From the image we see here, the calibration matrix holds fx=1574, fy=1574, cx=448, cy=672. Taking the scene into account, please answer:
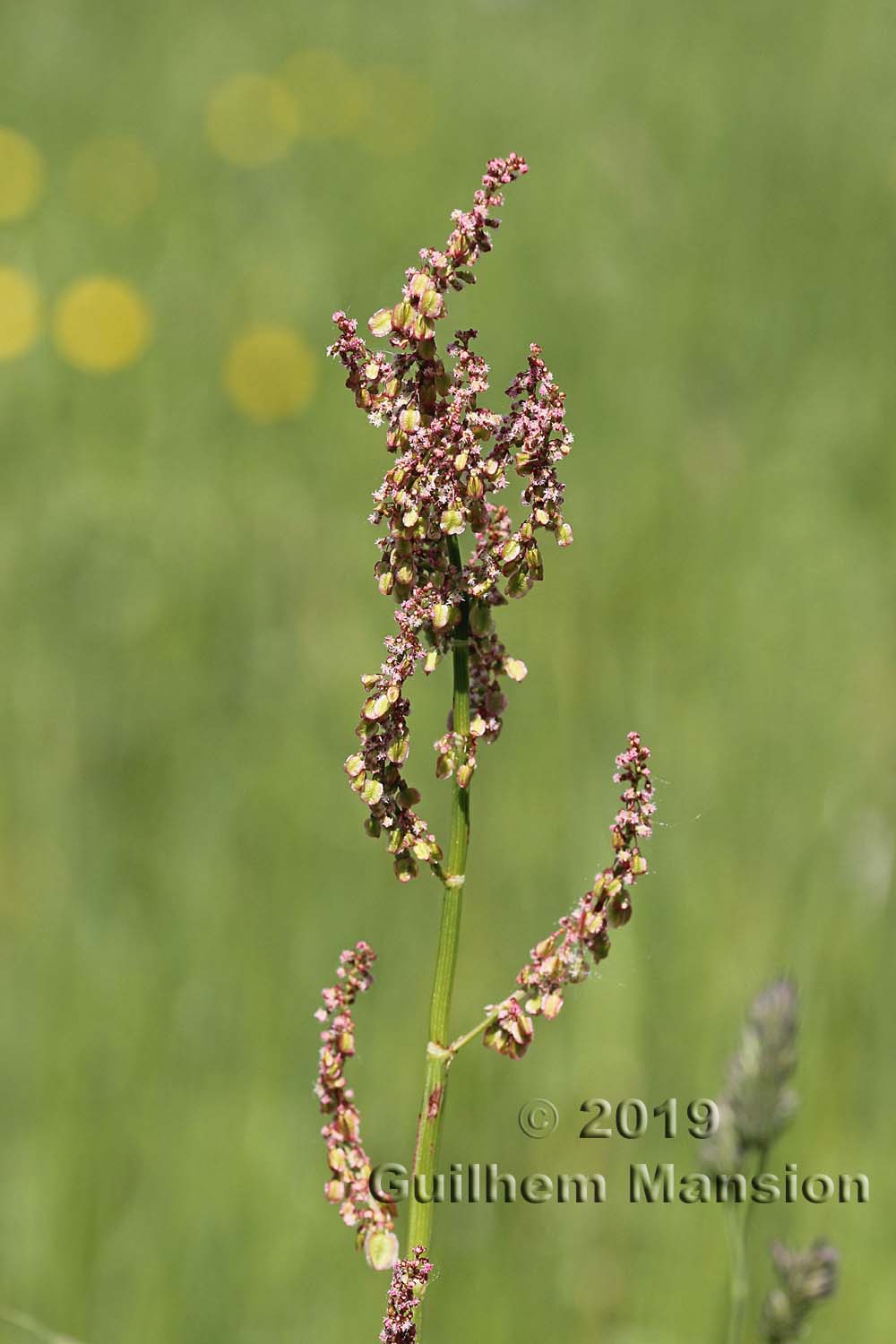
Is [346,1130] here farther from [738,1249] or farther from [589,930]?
[738,1249]

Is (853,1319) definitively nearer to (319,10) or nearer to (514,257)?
(514,257)

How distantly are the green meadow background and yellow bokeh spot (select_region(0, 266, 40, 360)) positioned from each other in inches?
4.9

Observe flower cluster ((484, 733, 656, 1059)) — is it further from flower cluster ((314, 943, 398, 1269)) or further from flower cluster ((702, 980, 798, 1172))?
flower cluster ((702, 980, 798, 1172))

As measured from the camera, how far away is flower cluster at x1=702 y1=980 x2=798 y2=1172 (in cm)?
179

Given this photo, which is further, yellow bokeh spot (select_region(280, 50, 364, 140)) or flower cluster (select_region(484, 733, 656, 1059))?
yellow bokeh spot (select_region(280, 50, 364, 140))

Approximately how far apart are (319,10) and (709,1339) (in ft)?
32.4

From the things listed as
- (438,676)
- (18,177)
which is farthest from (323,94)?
(438,676)

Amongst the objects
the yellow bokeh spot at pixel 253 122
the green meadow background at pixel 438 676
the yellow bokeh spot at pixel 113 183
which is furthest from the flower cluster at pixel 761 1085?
the yellow bokeh spot at pixel 253 122

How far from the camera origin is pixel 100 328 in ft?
22.5

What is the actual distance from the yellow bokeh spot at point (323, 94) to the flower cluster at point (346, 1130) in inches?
327

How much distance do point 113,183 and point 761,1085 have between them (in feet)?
23.9

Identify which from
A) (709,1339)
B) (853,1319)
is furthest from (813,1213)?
(709,1339)

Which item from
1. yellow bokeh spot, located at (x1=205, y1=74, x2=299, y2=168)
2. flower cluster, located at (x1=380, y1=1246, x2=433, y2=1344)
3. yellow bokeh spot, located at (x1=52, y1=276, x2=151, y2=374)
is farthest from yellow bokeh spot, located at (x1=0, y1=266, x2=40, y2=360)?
flower cluster, located at (x1=380, y1=1246, x2=433, y2=1344)

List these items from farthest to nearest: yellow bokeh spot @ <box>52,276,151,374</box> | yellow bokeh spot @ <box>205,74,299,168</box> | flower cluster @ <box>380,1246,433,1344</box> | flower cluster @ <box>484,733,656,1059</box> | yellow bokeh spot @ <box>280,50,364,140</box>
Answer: yellow bokeh spot @ <box>280,50,364,140</box> < yellow bokeh spot @ <box>205,74,299,168</box> < yellow bokeh spot @ <box>52,276,151,374</box> < flower cluster @ <box>484,733,656,1059</box> < flower cluster @ <box>380,1246,433,1344</box>
